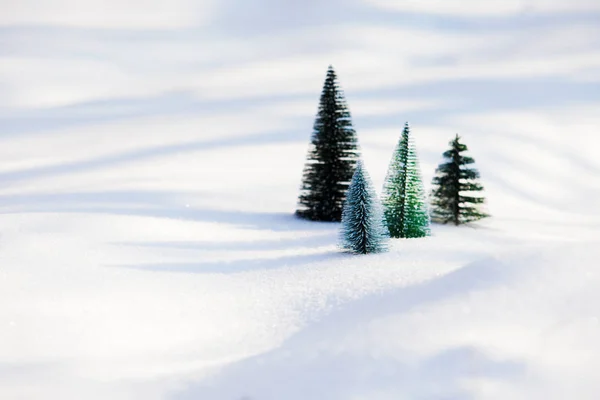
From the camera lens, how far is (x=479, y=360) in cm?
1021

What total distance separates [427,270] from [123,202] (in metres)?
12.7

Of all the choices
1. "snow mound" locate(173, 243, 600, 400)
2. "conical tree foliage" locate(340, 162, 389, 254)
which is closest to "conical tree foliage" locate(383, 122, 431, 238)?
"conical tree foliage" locate(340, 162, 389, 254)

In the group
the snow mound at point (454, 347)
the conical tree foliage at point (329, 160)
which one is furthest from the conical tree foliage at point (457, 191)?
the snow mound at point (454, 347)

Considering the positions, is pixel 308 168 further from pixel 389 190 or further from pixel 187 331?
pixel 187 331

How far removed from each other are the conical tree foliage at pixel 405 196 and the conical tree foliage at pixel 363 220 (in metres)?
2.01

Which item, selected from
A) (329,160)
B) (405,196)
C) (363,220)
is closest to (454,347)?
(363,220)

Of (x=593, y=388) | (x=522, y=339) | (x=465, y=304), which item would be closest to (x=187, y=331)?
(x=465, y=304)

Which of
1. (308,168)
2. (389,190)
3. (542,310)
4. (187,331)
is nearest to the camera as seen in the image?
(542,310)

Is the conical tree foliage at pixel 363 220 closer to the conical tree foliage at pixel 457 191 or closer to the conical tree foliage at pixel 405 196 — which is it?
the conical tree foliage at pixel 405 196

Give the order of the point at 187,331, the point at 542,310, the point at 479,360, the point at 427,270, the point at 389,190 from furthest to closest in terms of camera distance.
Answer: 1. the point at 389,190
2. the point at 427,270
3. the point at 187,331
4. the point at 542,310
5. the point at 479,360

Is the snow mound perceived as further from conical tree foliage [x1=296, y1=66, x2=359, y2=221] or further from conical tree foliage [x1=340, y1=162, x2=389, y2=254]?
conical tree foliage [x1=296, y1=66, x2=359, y2=221]

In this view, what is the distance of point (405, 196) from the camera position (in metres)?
20.2

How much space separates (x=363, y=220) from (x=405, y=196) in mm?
2542

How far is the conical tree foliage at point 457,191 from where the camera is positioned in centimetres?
2359
